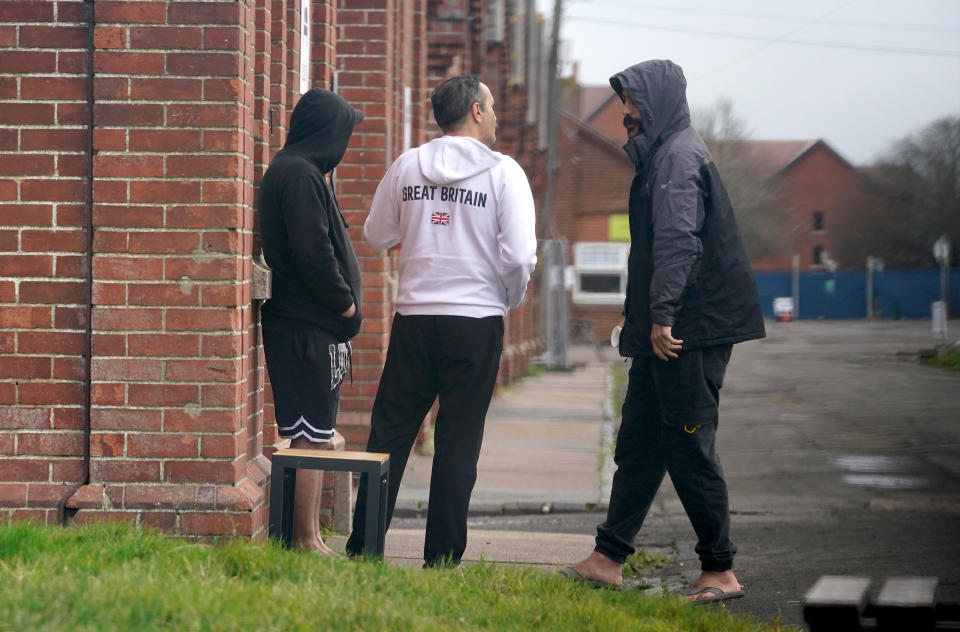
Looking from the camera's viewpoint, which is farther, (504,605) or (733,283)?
(733,283)

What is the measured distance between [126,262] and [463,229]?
1.30m

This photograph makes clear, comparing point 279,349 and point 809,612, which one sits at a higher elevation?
point 279,349

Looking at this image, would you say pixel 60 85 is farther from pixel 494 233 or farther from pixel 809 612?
pixel 809 612

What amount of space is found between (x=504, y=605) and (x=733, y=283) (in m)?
1.62

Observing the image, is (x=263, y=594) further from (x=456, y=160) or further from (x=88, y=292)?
(x=456, y=160)

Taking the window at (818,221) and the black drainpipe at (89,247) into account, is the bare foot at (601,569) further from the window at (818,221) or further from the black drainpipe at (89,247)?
the window at (818,221)

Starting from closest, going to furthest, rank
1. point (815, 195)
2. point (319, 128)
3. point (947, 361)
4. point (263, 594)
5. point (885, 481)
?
1. point (263, 594)
2. point (319, 128)
3. point (885, 481)
4. point (947, 361)
5. point (815, 195)

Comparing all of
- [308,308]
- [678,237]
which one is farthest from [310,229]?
[678,237]

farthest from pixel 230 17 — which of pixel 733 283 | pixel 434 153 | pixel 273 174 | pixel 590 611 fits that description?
pixel 590 611

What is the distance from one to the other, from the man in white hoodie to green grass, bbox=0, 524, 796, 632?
1.49 feet

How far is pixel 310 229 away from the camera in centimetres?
496

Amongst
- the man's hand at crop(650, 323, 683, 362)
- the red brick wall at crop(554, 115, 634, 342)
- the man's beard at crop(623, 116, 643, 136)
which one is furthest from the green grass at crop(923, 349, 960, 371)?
the man's hand at crop(650, 323, 683, 362)

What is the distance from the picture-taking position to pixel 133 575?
12.6 feet

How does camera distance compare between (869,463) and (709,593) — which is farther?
(869,463)
